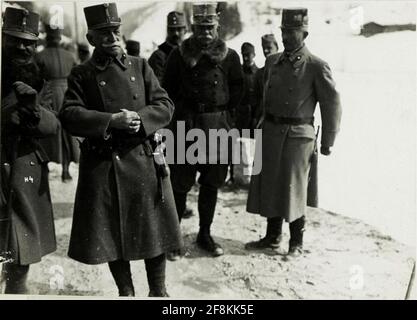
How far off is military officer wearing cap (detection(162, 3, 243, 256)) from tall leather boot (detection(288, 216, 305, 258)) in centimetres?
64

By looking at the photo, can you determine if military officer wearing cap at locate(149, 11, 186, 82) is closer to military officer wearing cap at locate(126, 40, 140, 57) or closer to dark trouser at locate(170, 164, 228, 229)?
military officer wearing cap at locate(126, 40, 140, 57)

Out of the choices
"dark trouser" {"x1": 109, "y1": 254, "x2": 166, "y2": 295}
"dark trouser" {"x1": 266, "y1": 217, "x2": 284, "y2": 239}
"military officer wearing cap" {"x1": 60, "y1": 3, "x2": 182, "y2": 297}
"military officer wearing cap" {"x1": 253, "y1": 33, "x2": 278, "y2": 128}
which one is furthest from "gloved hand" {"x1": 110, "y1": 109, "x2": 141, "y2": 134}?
"dark trouser" {"x1": 266, "y1": 217, "x2": 284, "y2": 239}

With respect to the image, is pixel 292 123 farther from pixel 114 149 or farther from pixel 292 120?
pixel 114 149

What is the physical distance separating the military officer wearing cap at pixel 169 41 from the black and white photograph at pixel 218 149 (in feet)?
0.08

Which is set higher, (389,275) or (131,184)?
(131,184)

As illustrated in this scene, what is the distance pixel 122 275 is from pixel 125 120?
115 cm

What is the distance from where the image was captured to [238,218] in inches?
195

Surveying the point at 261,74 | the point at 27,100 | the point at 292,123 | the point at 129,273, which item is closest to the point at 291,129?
the point at 292,123

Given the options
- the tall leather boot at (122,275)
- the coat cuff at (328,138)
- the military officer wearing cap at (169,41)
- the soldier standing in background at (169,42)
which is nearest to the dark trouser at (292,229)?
the coat cuff at (328,138)
